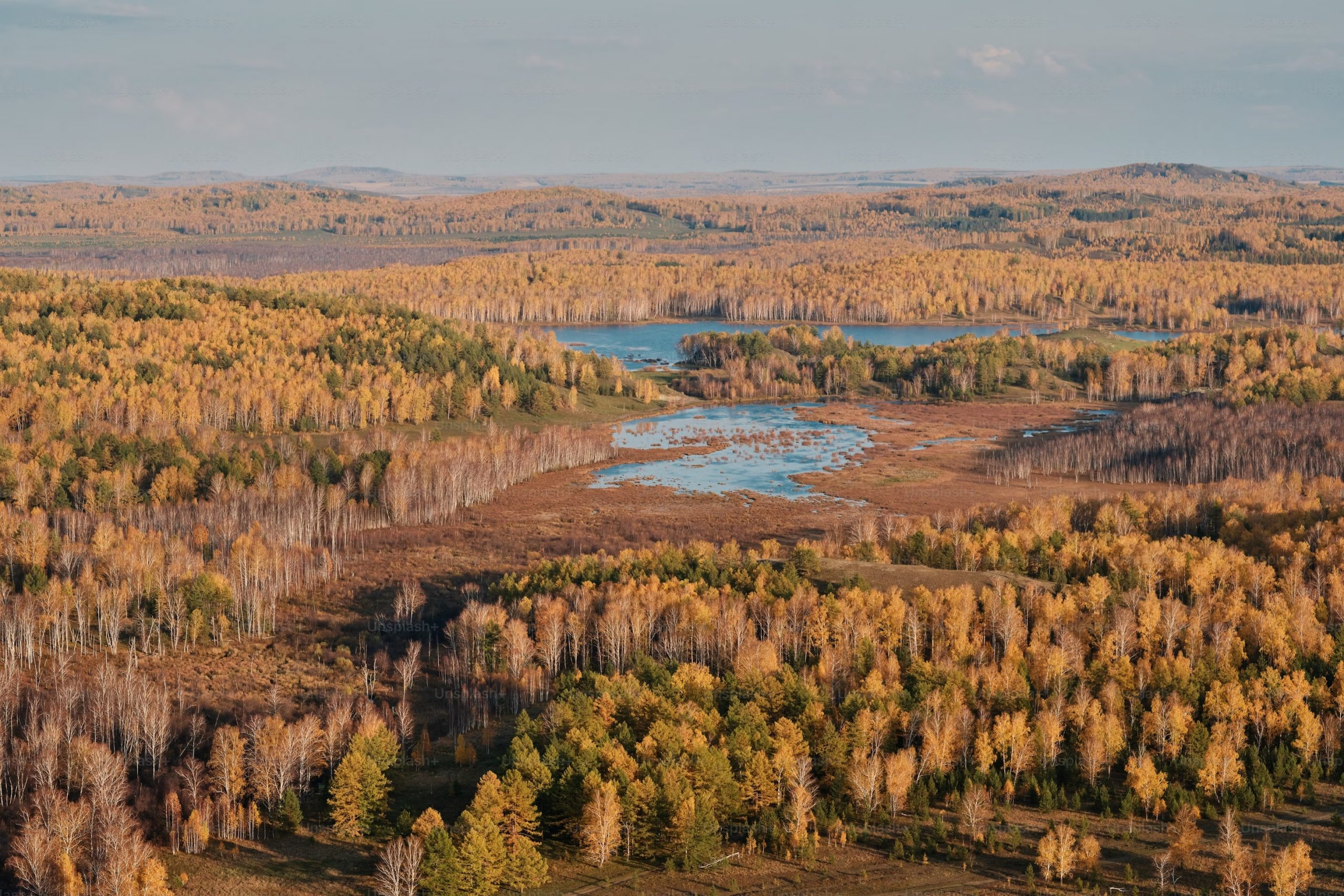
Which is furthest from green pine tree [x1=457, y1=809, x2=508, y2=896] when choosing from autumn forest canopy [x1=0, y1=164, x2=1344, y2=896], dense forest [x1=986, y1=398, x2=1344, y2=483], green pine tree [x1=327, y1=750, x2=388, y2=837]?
dense forest [x1=986, y1=398, x2=1344, y2=483]

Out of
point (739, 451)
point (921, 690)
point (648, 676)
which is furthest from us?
point (739, 451)

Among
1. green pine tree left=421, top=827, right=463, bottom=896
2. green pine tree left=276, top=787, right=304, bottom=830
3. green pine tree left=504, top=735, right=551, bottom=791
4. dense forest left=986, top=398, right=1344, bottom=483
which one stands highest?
dense forest left=986, top=398, right=1344, bottom=483

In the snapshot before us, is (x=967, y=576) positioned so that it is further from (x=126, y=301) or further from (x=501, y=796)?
(x=126, y=301)

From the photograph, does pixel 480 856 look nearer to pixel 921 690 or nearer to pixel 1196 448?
pixel 921 690

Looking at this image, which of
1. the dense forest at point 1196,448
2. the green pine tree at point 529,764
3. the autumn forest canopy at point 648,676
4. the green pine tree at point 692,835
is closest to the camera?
the green pine tree at point 692,835

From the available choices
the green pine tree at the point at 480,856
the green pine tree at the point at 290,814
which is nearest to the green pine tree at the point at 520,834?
the green pine tree at the point at 480,856

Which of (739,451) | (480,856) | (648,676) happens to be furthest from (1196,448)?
(480,856)

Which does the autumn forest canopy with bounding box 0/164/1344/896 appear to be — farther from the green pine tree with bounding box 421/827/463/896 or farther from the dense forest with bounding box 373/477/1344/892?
the dense forest with bounding box 373/477/1344/892

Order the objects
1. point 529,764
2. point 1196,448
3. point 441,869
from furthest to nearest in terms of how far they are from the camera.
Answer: point 1196,448
point 529,764
point 441,869

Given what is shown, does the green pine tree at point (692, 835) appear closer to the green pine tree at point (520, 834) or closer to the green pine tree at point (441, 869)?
the green pine tree at point (520, 834)
